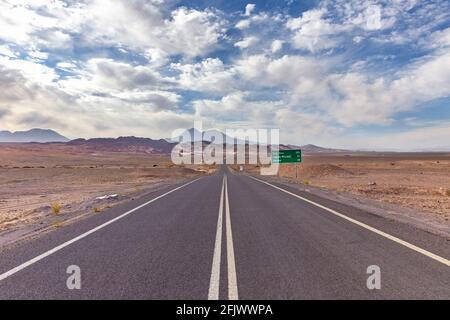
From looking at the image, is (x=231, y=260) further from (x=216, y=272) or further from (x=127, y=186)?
(x=127, y=186)

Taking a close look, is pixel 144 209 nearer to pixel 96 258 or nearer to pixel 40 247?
pixel 40 247

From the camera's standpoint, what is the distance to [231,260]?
260 inches

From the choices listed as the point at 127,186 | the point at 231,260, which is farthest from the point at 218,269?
the point at 127,186

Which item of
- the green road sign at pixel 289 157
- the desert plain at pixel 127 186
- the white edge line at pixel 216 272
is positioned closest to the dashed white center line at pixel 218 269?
the white edge line at pixel 216 272

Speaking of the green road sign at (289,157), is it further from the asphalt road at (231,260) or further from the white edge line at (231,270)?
the white edge line at (231,270)

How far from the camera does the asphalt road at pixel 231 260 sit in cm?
504

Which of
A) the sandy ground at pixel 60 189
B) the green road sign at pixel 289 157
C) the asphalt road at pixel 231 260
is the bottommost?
the sandy ground at pixel 60 189

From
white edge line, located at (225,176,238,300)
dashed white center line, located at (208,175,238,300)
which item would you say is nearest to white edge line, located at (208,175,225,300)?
dashed white center line, located at (208,175,238,300)

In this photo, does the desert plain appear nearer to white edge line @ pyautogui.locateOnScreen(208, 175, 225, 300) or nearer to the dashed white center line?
the dashed white center line

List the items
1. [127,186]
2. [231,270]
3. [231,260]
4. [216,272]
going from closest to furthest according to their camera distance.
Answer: [216,272]
[231,270]
[231,260]
[127,186]

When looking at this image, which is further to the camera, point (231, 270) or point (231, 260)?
point (231, 260)

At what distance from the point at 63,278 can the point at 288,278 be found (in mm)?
3501

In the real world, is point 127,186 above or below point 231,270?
below
